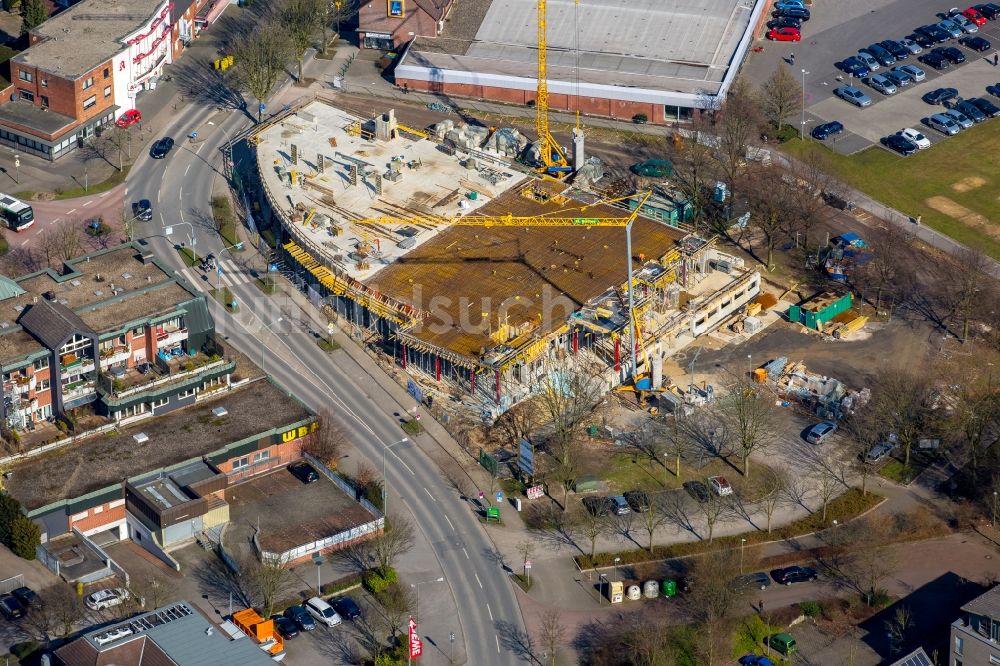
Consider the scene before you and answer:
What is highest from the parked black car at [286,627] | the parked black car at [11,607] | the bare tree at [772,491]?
the bare tree at [772,491]

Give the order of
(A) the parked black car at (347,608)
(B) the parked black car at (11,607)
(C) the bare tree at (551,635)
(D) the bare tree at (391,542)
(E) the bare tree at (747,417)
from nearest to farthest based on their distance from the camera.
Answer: (C) the bare tree at (551,635)
(B) the parked black car at (11,607)
(A) the parked black car at (347,608)
(D) the bare tree at (391,542)
(E) the bare tree at (747,417)

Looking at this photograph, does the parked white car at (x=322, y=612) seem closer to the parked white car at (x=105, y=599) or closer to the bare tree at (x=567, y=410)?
the parked white car at (x=105, y=599)

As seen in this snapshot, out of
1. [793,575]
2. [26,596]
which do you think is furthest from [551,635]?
[26,596]

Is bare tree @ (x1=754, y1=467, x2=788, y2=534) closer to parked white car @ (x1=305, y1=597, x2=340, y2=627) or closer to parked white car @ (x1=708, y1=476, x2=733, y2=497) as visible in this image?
parked white car @ (x1=708, y1=476, x2=733, y2=497)

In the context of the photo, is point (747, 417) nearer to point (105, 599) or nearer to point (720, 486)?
point (720, 486)

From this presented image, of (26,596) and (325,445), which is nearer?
(26,596)

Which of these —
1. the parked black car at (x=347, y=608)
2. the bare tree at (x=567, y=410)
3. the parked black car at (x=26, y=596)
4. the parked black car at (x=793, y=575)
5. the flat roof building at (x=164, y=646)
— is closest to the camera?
the flat roof building at (x=164, y=646)

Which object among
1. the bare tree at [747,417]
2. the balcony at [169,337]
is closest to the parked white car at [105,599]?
the balcony at [169,337]

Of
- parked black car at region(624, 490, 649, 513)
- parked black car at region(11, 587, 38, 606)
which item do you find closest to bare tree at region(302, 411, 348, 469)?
parked black car at region(624, 490, 649, 513)
